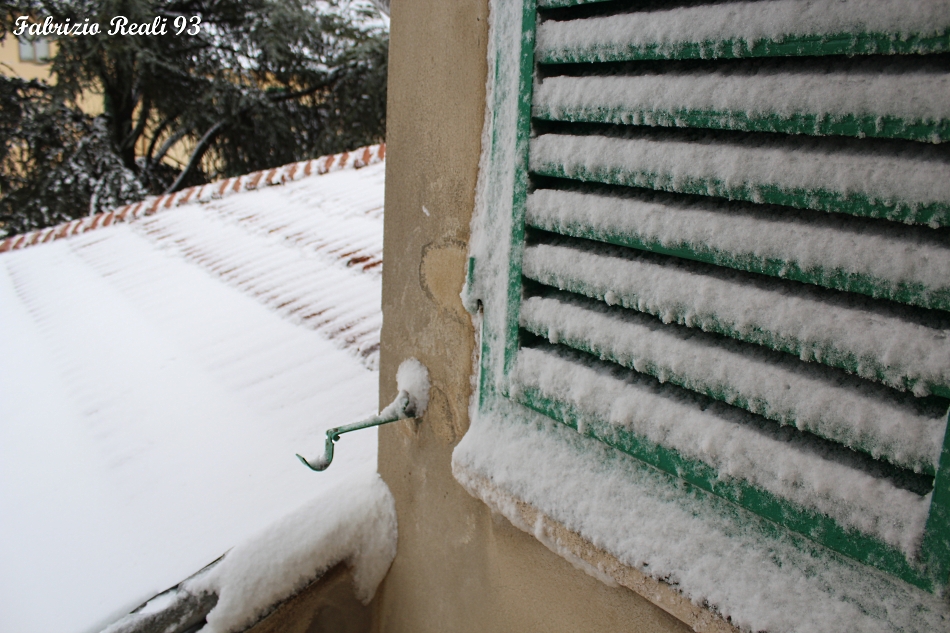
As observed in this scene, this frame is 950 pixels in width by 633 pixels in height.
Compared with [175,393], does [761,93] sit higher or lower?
higher

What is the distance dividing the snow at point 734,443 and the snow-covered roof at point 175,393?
0.92 metres

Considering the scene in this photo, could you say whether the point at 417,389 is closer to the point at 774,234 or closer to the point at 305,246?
the point at 774,234

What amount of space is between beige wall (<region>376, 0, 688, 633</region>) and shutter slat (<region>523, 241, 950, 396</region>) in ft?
1.19

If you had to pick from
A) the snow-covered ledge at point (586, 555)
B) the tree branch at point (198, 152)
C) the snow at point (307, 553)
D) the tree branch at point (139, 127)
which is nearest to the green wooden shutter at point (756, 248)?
the snow-covered ledge at point (586, 555)

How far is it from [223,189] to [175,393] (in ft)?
11.3

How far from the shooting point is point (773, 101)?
30.5 inches

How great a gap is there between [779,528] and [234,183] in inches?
222

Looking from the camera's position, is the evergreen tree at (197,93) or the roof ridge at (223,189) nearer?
the roof ridge at (223,189)

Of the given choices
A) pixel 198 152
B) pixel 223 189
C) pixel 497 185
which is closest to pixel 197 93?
pixel 198 152

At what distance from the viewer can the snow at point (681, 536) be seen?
787 mm

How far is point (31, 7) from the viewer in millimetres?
12820

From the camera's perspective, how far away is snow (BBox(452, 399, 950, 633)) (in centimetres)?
79

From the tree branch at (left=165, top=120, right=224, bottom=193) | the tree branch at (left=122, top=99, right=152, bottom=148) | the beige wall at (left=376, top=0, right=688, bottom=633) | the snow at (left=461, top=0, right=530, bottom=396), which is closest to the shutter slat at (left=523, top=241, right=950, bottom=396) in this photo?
the snow at (left=461, top=0, right=530, bottom=396)

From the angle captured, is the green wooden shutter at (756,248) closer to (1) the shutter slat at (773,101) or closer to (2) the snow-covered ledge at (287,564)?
(1) the shutter slat at (773,101)
